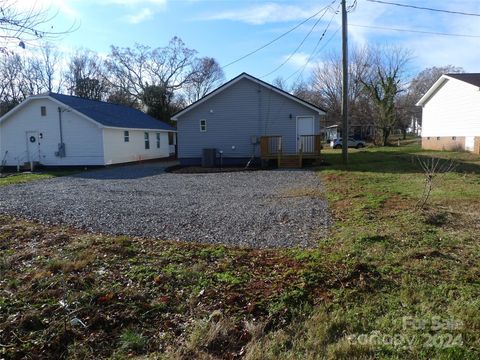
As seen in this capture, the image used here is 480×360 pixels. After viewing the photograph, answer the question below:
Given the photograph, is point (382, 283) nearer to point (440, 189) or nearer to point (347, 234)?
point (347, 234)

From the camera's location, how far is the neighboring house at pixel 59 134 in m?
20.0

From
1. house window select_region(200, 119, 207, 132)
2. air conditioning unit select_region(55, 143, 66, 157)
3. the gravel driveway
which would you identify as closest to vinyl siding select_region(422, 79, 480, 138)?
the gravel driveway

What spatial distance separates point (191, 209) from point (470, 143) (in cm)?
2328

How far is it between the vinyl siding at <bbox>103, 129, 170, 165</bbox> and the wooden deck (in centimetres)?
920

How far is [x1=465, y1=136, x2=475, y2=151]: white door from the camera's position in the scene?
2338 cm

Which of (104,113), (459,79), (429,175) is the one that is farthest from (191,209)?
(459,79)

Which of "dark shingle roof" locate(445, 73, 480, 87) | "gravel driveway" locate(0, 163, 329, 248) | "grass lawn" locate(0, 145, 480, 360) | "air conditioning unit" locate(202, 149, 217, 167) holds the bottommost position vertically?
"grass lawn" locate(0, 145, 480, 360)

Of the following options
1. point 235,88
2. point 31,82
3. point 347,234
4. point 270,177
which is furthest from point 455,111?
point 31,82

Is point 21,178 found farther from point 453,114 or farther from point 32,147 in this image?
point 453,114

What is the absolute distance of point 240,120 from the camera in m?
19.8

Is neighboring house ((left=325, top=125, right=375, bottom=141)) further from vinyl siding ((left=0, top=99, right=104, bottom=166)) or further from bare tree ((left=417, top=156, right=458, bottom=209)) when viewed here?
vinyl siding ((left=0, top=99, right=104, bottom=166))

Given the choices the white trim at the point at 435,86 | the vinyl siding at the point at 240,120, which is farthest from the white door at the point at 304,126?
the white trim at the point at 435,86

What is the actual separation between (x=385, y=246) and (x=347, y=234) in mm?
757

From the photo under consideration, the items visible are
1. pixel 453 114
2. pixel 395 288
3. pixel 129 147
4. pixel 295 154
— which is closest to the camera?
pixel 395 288
